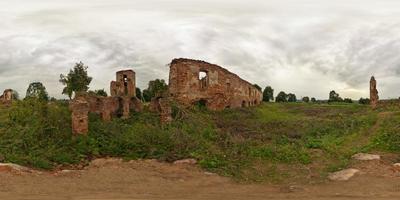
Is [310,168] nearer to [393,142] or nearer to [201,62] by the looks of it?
[393,142]

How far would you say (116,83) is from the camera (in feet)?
80.5

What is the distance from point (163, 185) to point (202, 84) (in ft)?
46.8

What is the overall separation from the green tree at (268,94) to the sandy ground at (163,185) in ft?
119

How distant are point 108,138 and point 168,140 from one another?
2.20 metres

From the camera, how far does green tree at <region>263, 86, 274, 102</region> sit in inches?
2020

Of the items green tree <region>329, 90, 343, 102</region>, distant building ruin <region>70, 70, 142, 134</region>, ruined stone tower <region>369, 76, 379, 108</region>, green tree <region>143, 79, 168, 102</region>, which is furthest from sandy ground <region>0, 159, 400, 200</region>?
green tree <region>329, 90, 343, 102</region>

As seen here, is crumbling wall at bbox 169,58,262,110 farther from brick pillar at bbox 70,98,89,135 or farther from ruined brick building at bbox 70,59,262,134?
brick pillar at bbox 70,98,89,135

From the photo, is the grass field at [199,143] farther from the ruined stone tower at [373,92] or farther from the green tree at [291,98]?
the green tree at [291,98]

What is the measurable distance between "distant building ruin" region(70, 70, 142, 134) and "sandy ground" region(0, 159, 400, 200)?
2.46 m

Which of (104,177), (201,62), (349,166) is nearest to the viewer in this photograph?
(104,177)

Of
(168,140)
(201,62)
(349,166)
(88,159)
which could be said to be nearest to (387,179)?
(349,166)

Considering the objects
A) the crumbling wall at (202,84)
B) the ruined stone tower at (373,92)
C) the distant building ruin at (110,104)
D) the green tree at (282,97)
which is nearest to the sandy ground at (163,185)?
the distant building ruin at (110,104)

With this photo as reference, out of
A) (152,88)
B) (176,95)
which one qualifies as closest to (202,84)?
(176,95)

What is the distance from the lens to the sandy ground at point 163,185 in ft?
37.8
